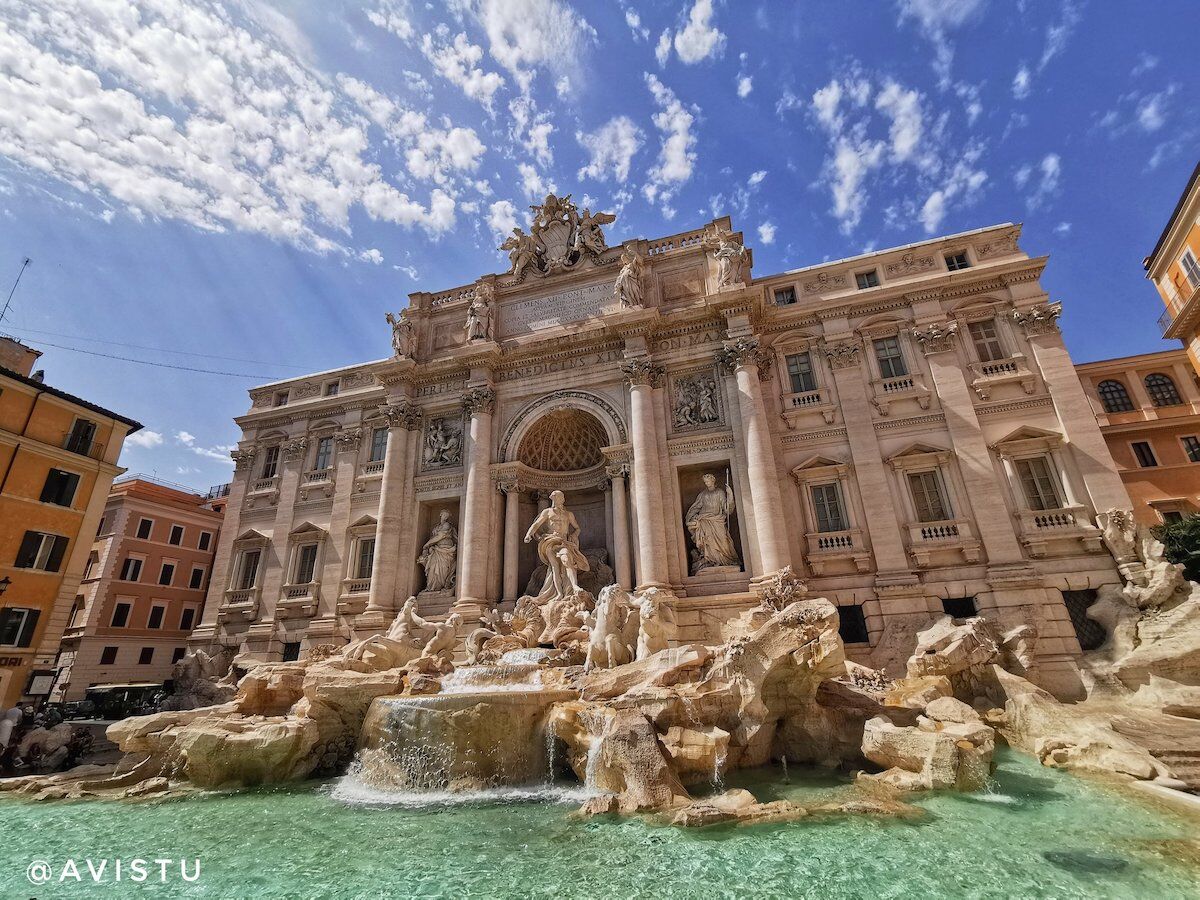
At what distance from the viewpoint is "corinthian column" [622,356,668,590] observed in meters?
17.4

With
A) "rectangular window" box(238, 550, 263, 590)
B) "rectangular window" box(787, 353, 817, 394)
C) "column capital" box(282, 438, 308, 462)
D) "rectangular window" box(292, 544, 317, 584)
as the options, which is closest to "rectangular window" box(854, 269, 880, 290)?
"rectangular window" box(787, 353, 817, 394)

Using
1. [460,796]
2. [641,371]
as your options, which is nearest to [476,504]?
[641,371]

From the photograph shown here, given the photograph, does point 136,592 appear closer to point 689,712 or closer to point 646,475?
point 646,475

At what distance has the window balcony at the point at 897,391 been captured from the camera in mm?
18072

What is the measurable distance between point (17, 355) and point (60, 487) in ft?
20.0

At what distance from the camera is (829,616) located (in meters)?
11.2

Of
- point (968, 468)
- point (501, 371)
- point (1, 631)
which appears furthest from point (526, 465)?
point (1, 631)

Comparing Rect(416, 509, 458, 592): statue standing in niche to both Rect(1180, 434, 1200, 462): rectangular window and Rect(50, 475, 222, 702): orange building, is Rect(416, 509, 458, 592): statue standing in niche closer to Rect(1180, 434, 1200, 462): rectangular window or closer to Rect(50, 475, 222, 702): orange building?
Rect(50, 475, 222, 702): orange building

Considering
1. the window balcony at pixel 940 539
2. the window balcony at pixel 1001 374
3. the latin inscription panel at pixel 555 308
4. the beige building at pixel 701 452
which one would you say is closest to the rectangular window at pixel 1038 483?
the beige building at pixel 701 452

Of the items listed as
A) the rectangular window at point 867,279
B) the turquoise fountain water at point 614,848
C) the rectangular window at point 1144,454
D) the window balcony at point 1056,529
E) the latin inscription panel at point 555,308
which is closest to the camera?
the turquoise fountain water at point 614,848

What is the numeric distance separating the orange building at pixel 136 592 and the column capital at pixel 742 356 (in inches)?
1089

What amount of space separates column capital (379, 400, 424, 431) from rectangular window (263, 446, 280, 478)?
6651mm

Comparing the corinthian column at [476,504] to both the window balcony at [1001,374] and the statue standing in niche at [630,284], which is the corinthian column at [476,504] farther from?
the window balcony at [1001,374]

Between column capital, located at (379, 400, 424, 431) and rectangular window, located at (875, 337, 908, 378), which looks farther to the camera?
column capital, located at (379, 400, 424, 431)
